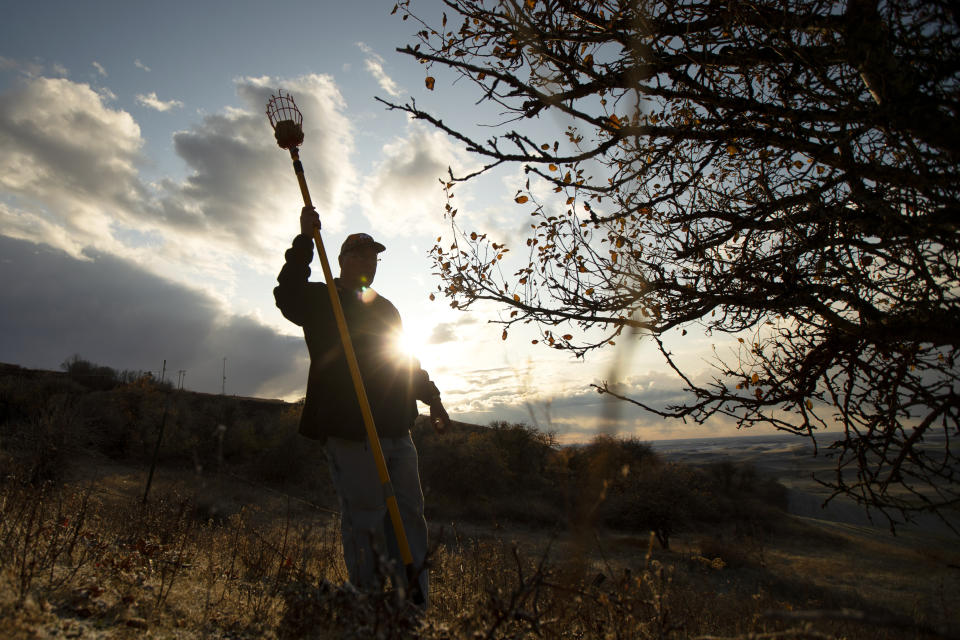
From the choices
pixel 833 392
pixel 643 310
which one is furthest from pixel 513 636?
pixel 833 392

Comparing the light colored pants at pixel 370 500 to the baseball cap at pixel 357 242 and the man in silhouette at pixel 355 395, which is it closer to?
the man in silhouette at pixel 355 395

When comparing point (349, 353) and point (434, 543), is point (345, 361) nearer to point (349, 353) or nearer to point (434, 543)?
point (349, 353)

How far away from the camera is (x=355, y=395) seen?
286 centimetres

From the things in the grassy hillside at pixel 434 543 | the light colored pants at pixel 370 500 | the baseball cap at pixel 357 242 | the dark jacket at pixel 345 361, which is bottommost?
the grassy hillside at pixel 434 543

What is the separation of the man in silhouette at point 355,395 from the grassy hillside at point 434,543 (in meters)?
0.40

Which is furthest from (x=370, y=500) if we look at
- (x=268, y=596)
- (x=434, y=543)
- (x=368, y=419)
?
(x=434, y=543)

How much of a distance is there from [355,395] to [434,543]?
4.42 ft

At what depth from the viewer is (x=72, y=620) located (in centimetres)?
199

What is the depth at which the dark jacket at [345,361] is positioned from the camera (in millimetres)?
2857

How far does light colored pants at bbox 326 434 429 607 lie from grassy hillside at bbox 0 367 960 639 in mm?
261

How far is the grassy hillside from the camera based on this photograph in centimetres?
204

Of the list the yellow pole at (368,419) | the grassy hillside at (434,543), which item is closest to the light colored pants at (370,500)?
the yellow pole at (368,419)

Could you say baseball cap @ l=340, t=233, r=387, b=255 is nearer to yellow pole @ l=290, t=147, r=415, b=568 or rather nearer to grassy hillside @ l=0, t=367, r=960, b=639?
yellow pole @ l=290, t=147, r=415, b=568

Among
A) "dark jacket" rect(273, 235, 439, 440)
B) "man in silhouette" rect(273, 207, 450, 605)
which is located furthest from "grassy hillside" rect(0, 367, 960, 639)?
"dark jacket" rect(273, 235, 439, 440)
